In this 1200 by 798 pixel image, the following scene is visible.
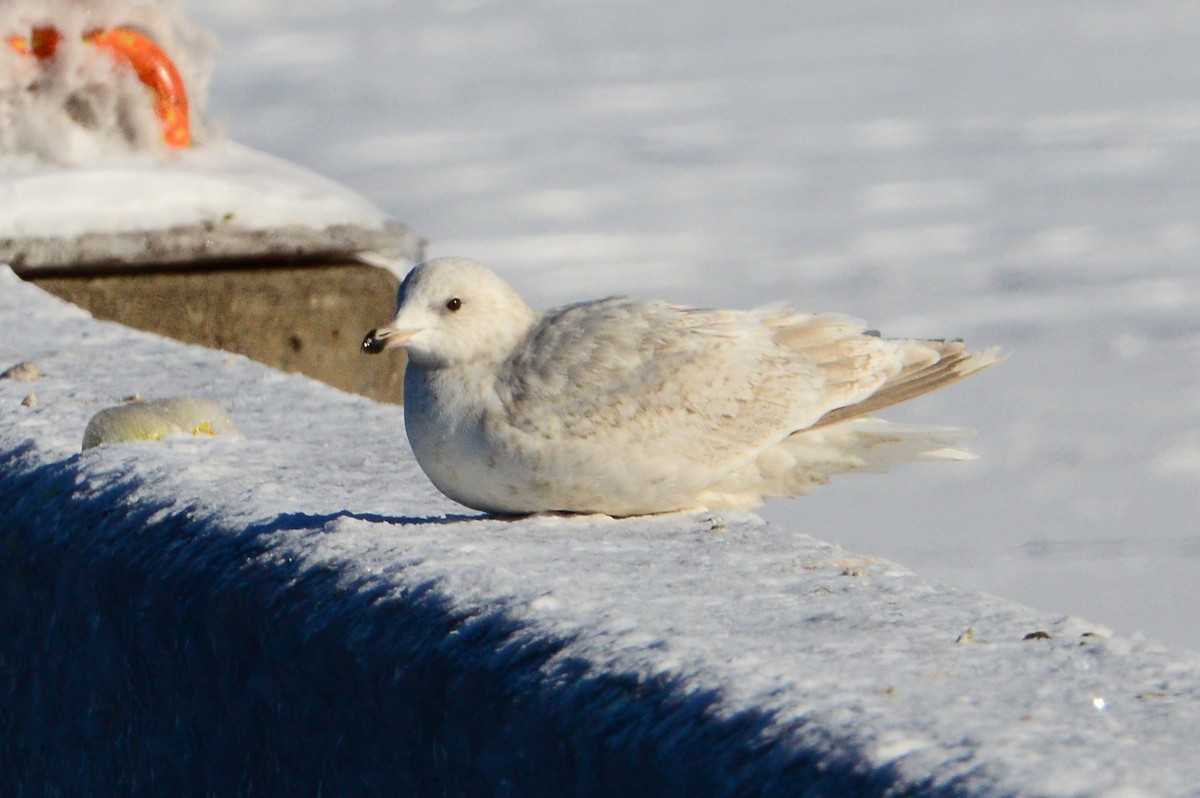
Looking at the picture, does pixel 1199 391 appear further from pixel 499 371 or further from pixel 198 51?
pixel 499 371

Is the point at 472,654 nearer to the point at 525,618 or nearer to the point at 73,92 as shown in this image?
the point at 525,618

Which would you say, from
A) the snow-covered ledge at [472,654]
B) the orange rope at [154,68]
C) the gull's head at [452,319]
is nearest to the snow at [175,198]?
the orange rope at [154,68]

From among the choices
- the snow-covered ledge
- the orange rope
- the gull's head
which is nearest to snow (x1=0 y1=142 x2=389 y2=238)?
the orange rope

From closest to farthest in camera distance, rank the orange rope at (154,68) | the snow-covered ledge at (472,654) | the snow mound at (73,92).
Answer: the snow-covered ledge at (472,654) → the snow mound at (73,92) → the orange rope at (154,68)

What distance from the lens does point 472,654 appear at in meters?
1.80

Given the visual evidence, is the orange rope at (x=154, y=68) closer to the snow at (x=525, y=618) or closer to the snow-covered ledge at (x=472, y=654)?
the snow at (x=525, y=618)

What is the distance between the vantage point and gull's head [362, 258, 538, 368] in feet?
7.88

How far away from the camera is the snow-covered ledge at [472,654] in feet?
4.93

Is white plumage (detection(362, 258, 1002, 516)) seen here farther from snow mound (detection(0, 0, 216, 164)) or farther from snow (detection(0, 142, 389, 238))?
snow mound (detection(0, 0, 216, 164))

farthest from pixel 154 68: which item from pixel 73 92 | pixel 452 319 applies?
pixel 452 319

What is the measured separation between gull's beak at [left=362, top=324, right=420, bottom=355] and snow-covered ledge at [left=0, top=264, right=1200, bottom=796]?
0.68ft

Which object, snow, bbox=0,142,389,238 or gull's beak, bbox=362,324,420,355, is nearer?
gull's beak, bbox=362,324,420,355

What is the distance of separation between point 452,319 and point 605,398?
230 millimetres

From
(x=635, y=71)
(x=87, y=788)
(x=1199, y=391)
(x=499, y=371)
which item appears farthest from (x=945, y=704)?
(x=635, y=71)
